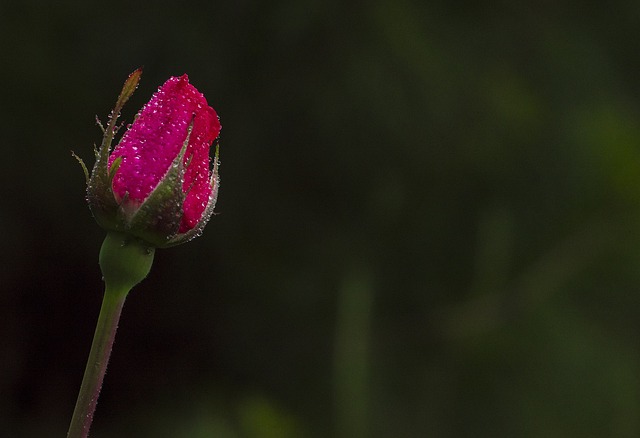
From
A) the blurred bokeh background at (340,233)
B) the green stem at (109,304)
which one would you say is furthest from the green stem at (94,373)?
the blurred bokeh background at (340,233)

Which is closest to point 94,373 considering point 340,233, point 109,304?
point 109,304

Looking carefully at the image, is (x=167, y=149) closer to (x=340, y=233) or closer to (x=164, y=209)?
(x=164, y=209)

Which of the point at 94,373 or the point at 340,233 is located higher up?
the point at 340,233

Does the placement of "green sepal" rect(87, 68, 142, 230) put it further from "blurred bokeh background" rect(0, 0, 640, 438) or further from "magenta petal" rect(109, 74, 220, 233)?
"blurred bokeh background" rect(0, 0, 640, 438)

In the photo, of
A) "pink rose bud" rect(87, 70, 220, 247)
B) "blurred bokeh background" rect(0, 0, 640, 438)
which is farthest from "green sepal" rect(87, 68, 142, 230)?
"blurred bokeh background" rect(0, 0, 640, 438)

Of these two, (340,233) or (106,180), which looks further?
(340,233)

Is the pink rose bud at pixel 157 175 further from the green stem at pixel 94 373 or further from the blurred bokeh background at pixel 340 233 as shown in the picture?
the blurred bokeh background at pixel 340 233
